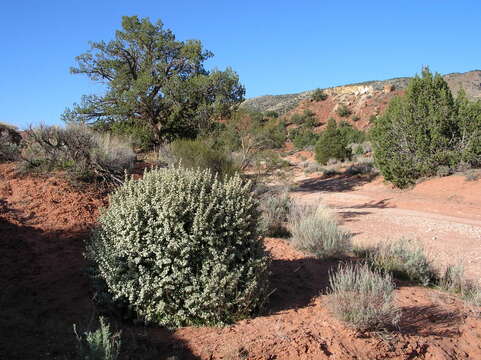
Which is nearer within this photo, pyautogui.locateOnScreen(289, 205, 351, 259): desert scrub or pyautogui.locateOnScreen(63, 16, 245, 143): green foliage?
pyautogui.locateOnScreen(289, 205, 351, 259): desert scrub

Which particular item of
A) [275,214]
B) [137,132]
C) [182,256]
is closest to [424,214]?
[275,214]

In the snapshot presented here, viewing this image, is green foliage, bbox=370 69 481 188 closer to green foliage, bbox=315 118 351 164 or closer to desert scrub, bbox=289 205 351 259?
green foliage, bbox=315 118 351 164

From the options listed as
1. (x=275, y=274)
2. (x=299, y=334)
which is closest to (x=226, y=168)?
(x=275, y=274)

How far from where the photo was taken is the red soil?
11.7ft

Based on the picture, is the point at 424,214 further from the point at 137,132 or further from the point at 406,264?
the point at 137,132

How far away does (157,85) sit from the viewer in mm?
19766

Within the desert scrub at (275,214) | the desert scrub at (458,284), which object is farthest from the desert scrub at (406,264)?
the desert scrub at (275,214)

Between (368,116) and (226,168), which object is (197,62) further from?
(368,116)

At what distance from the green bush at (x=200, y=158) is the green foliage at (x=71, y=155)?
7.10 feet

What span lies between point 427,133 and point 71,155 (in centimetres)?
1691

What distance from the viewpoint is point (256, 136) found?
15773mm

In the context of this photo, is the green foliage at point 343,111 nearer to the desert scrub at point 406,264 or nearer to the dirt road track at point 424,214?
the dirt road track at point 424,214

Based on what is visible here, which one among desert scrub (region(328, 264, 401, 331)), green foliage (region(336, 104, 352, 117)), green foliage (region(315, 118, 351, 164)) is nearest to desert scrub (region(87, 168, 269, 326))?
desert scrub (region(328, 264, 401, 331))

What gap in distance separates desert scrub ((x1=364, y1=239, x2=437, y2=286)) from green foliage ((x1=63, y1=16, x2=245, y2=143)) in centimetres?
1288
